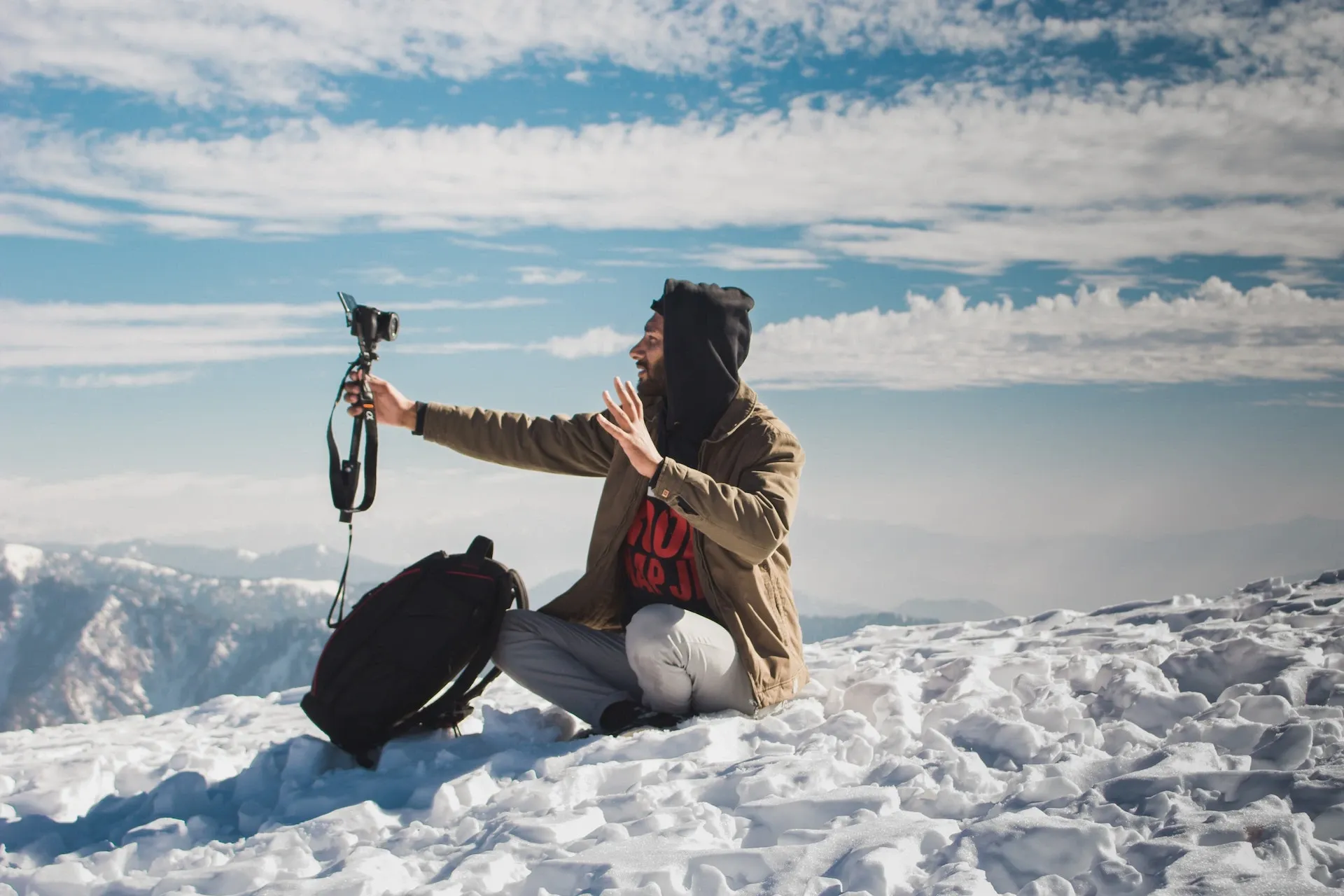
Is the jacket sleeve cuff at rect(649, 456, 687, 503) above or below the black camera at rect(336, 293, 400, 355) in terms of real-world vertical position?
below

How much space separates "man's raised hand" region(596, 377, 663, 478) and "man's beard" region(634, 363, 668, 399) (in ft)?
2.78

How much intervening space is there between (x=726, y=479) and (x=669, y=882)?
2256 millimetres

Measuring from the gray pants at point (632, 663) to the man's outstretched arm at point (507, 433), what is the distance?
92 cm

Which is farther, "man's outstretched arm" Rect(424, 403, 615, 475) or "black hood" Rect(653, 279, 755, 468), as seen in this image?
"man's outstretched arm" Rect(424, 403, 615, 475)

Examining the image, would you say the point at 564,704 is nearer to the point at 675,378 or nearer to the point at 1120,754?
the point at 675,378

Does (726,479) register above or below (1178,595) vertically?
above

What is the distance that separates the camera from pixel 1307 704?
15.7ft

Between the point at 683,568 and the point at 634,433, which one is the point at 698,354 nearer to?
the point at 634,433

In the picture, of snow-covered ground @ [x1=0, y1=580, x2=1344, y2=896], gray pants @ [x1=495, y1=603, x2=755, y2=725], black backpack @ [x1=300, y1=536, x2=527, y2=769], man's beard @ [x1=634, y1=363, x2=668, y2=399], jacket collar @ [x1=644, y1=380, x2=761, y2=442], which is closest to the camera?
snow-covered ground @ [x1=0, y1=580, x2=1344, y2=896]

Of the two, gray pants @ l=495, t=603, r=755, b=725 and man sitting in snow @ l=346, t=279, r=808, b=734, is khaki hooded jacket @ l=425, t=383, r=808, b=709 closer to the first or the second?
man sitting in snow @ l=346, t=279, r=808, b=734

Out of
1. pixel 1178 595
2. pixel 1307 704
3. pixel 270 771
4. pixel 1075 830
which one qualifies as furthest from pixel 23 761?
pixel 1178 595

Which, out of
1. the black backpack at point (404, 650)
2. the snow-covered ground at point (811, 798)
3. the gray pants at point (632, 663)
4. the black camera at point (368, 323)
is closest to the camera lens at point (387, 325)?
the black camera at point (368, 323)

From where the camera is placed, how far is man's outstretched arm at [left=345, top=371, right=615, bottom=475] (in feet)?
19.7

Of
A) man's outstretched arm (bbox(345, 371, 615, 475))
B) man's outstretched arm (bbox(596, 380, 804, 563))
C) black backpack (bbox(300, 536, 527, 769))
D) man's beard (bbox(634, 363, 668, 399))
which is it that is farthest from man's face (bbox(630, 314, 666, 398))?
black backpack (bbox(300, 536, 527, 769))
